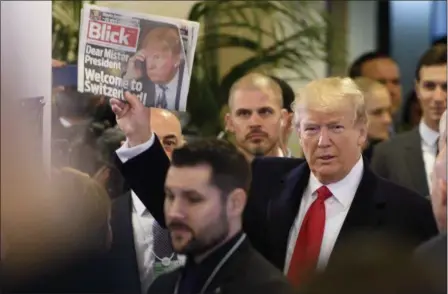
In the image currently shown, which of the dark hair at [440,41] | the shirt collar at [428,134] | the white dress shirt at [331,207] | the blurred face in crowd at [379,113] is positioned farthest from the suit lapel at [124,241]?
the dark hair at [440,41]

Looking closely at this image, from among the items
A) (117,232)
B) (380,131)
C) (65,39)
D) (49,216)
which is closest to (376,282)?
(380,131)

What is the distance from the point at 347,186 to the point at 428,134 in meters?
0.26

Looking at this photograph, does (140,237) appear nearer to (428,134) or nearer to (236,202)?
(236,202)

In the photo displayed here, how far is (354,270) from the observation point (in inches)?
73.3

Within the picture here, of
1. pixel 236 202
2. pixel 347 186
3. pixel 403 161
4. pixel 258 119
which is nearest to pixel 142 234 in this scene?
pixel 236 202

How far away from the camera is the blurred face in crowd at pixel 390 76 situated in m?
2.28

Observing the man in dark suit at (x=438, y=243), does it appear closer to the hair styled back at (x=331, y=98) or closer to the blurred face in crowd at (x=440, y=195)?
the blurred face in crowd at (x=440, y=195)

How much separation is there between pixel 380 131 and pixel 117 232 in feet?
2.06

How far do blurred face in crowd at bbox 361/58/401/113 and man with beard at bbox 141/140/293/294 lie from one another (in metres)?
0.53

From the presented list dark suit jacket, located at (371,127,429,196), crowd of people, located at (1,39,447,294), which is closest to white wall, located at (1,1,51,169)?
crowd of people, located at (1,39,447,294)

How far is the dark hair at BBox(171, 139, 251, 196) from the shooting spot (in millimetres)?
1866

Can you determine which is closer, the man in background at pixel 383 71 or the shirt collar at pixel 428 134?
the shirt collar at pixel 428 134

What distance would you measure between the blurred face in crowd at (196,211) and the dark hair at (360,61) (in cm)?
45

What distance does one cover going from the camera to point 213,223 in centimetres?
186
